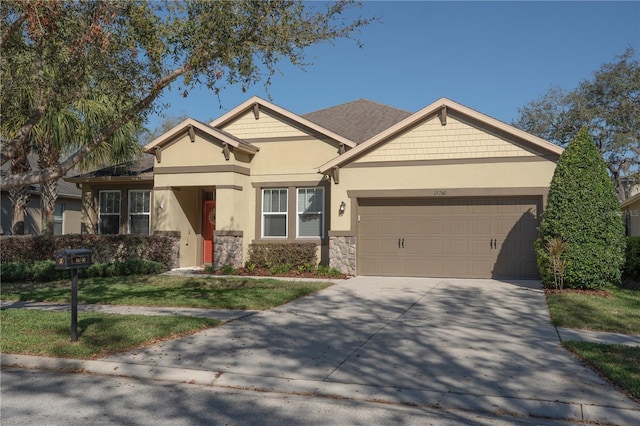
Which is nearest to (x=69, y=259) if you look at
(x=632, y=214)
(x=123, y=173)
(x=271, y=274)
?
(x=271, y=274)

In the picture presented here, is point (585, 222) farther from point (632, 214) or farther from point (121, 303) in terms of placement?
point (632, 214)

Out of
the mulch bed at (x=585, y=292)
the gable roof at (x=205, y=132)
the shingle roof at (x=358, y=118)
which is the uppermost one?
the shingle roof at (x=358, y=118)

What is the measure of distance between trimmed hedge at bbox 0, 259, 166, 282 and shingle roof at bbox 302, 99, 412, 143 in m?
7.58

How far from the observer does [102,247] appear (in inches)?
708

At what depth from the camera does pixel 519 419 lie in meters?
4.97

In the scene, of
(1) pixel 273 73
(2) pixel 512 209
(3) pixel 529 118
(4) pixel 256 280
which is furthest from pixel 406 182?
(3) pixel 529 118

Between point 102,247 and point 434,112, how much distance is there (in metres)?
11.3

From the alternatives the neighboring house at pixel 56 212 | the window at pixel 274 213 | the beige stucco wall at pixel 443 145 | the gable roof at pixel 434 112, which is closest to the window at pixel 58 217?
the neighboring house at pixel 56 212

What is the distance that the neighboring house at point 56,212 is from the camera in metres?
24.9

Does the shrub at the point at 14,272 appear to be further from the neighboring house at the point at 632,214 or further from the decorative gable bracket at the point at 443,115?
the neighboring house at the point at 632,214

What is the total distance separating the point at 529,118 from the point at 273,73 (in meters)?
31.2

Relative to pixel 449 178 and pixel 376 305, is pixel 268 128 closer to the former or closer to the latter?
pixel 449 178

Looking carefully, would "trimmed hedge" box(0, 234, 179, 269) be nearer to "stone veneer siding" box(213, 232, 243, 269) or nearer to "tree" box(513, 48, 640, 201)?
"stone veneer siding" box(213, 232, 243, 269)

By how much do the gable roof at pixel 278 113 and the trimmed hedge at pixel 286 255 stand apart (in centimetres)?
350
